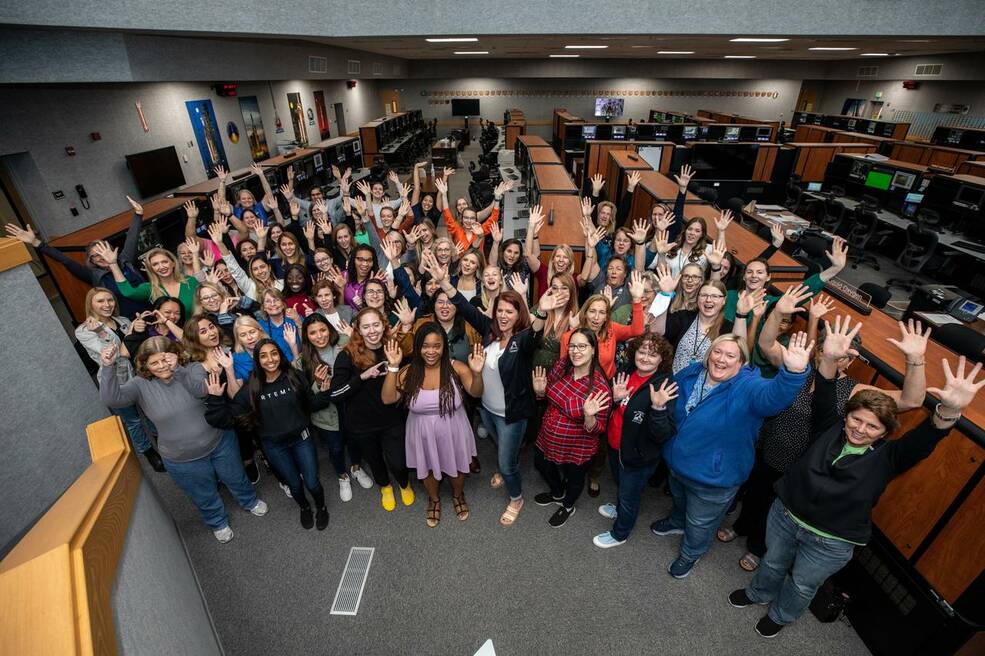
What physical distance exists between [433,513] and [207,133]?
8391mm

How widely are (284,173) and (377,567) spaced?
24.2 feet

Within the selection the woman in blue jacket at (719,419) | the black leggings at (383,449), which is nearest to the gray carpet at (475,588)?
the black leggings at (383,449)

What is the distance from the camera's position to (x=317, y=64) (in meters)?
8.33

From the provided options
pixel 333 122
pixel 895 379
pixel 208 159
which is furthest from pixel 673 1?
pixel 333 122

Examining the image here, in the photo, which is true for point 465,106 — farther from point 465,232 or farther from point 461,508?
point 461,508

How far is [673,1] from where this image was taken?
15.4 ft

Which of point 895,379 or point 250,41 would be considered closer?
point 895,379

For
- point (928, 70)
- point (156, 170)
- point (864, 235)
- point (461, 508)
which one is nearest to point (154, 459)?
point (461, 508)

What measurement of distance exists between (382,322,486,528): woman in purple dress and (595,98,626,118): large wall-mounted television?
1925 cm

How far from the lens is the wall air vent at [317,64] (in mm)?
8094

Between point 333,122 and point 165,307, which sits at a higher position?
point 333,122

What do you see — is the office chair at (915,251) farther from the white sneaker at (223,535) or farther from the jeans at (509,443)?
the white sneaker at (223,535)

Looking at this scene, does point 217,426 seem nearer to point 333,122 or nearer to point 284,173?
point 284,173

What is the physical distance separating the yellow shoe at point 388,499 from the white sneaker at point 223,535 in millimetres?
1021
